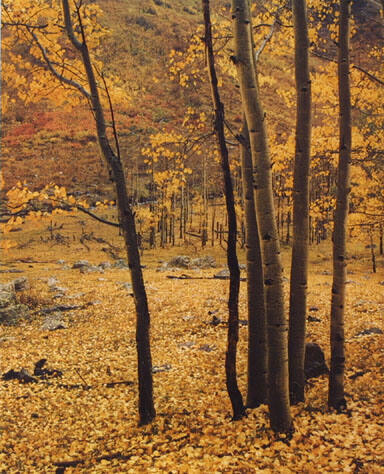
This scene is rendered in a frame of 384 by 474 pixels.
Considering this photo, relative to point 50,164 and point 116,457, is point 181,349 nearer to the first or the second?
point 116,457

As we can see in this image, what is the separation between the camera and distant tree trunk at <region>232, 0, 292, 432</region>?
13.4 feet

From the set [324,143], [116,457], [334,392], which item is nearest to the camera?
[116,457]

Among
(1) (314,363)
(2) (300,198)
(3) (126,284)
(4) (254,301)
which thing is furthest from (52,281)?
(2) (300,198)

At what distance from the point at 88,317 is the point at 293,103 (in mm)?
9147

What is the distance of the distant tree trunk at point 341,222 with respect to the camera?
5.12 metres

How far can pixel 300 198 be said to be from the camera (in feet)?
16.3

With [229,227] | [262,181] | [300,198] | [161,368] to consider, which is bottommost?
[161,368]

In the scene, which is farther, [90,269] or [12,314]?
[90,269]

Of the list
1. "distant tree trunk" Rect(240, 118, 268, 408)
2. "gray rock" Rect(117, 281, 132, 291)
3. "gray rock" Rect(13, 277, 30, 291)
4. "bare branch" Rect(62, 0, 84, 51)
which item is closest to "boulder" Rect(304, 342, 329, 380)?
"distant tree trunk" Rect(240, 118, 268, 408)

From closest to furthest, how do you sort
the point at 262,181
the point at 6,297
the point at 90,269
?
1. the point at 262,181
2. the point at 6,297
3. the point at 90,269

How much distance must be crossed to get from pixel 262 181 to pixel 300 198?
1119 millimetres

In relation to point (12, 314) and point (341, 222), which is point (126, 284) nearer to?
point (12, 314)

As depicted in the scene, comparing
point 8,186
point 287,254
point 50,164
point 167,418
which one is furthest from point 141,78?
point 167,418

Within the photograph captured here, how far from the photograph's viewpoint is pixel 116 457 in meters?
4.78
